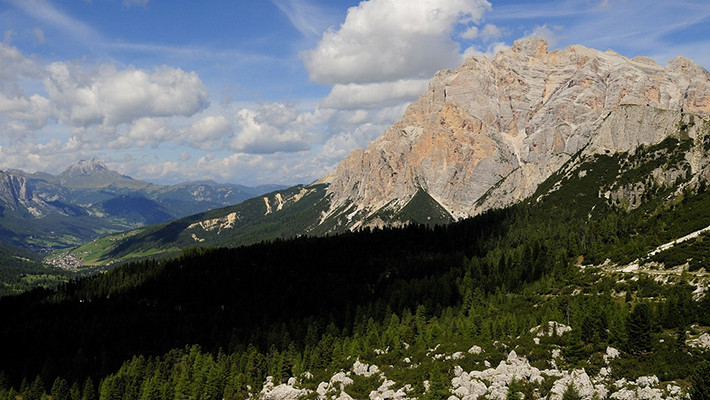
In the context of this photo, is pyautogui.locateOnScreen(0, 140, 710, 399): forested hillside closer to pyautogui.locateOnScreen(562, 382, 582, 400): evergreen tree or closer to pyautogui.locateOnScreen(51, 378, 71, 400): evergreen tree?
pyautogui.locateOnScreen(51, 378, 71, 400): evergreen tree

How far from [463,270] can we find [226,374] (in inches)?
3900

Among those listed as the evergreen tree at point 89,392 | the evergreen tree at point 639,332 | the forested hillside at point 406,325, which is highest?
the evergreen tree at point 639,332

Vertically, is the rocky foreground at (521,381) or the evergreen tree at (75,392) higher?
the rocky foreground at (521,381)

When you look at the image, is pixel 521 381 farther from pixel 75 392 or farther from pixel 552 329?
pixel 75 392

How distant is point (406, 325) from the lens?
117m

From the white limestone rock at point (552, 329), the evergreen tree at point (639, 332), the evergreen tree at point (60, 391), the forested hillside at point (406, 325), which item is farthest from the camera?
the evergreen tree at point (60, 391)

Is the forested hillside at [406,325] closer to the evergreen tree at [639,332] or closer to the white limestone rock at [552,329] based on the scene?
the evergreen tree at [639,332]

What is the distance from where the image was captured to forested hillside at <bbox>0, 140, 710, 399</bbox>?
67.5 metres

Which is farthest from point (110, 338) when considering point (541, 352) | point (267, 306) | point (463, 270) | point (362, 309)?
point (541, 352)

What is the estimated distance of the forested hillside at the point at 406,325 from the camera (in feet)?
221

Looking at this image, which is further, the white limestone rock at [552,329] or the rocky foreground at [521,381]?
the white limestone rock at [552,329]

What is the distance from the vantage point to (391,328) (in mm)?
113000

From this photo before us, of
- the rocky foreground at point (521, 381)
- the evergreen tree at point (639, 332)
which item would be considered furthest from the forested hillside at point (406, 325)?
the rocky foreground at point (521, 381)

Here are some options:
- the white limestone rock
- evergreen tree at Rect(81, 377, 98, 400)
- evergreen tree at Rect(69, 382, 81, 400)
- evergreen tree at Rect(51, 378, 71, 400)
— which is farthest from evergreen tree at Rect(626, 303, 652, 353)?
evergreen tree at Rect(51, 378, 71, 400)
